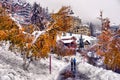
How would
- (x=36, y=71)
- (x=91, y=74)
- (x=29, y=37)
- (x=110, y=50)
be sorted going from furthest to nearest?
(x=110, y=50) → (x=29, y=37) → (x=36, y=71) → (x=91, y=74)

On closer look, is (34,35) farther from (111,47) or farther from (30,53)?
(111,47)

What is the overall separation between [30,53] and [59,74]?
9.00 ft

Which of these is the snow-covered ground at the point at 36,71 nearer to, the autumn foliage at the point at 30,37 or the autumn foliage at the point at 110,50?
the autumn foliage at the point at 30,37

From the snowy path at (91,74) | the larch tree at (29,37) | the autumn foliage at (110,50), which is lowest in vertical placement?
the autumn foliage at (110,50)

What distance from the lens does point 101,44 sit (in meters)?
36.5

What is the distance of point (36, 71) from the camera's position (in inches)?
817

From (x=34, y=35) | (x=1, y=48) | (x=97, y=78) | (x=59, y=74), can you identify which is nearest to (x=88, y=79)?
(x=97, y=78)

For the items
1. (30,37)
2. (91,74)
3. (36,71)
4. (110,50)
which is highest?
(30,37)

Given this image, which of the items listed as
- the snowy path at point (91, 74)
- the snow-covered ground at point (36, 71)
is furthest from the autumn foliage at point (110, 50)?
the snowy path at point (91, 74)

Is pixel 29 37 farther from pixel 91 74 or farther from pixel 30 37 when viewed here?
pixel 91 74

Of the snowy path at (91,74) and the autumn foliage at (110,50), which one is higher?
the snowy path at (91,74)

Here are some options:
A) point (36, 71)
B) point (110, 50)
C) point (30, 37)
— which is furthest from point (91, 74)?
point (110, 50)

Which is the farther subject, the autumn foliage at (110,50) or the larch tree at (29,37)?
the autumn foliage at (110,50)

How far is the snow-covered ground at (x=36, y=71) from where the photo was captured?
1769 centimetres
